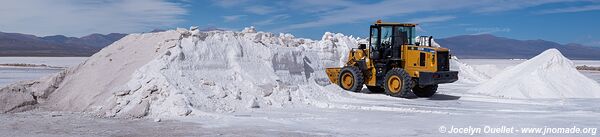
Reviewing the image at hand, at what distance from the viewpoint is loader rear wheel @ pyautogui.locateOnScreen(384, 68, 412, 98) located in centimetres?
1414

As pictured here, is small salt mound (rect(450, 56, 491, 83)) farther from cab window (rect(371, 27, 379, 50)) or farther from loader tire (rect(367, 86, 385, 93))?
cab window (rect(371, 27, 379, 50))

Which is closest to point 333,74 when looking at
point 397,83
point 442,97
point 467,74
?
point 397,83

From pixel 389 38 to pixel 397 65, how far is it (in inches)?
27.6

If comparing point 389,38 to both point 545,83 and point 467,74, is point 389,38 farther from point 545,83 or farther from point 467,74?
point 467,74

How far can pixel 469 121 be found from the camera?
10.5 m

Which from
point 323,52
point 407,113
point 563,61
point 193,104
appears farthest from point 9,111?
point 563,61

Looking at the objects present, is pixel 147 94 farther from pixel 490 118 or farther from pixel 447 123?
pixel 490 118

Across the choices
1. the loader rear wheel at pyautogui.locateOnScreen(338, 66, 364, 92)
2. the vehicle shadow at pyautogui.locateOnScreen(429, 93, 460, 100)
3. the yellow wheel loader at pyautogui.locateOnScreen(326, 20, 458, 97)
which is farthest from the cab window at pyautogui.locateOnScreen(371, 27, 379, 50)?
the vehicle shadow at pyautogui.locateOnScreen(429, 93, 460, 100)

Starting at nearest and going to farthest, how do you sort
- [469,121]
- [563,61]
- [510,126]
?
[510,126] < [469,121] < [563,61]

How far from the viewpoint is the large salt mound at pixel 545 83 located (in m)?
15.8

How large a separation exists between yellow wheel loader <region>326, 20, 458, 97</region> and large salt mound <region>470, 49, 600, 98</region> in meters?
2.35

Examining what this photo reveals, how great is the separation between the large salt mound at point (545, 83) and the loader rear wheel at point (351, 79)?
3842 millimetres

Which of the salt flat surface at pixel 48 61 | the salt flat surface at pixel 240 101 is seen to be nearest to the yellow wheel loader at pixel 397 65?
the salt flat surface at pixel 240 101

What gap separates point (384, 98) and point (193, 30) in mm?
4895
